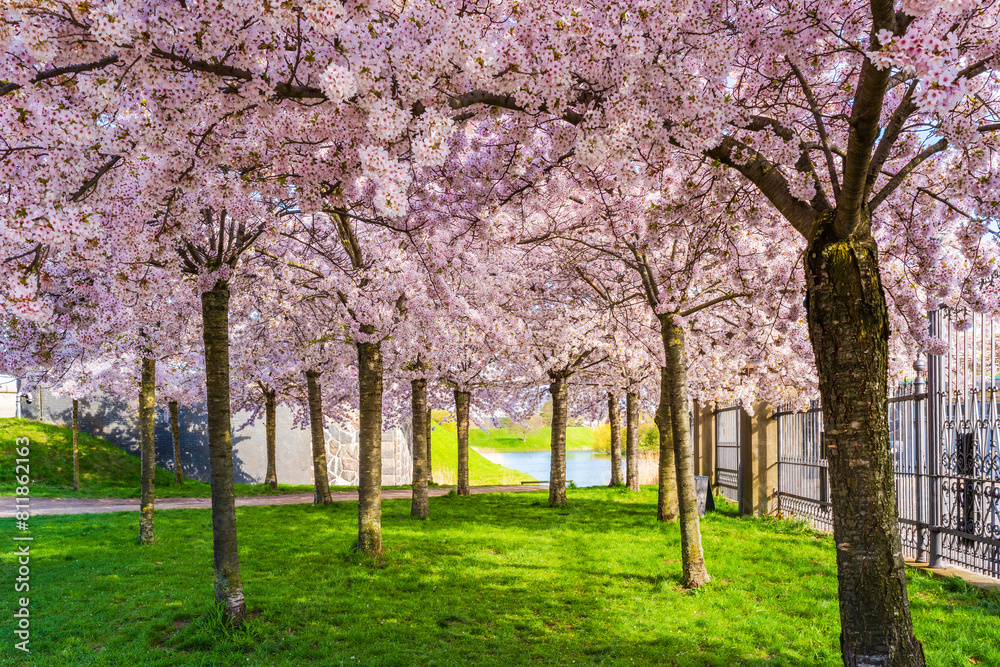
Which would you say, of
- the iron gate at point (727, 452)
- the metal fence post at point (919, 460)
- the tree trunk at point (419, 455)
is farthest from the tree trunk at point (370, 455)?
the iron gate at point (727, 452)

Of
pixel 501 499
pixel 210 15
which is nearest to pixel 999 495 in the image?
pixel 210 15

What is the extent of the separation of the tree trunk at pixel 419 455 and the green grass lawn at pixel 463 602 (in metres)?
1.98

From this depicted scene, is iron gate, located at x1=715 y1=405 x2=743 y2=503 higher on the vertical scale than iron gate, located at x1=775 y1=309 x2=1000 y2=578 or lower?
lower

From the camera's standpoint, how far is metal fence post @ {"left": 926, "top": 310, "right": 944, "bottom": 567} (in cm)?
821

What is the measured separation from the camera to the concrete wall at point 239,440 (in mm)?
28203

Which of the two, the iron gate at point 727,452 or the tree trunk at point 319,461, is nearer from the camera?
the tree trunk at point 319,461

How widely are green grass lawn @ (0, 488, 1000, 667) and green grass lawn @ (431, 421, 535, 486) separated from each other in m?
23.7

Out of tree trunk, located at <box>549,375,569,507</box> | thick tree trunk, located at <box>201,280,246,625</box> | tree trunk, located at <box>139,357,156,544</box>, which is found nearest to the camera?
thick tree trunk, located at <box>201,280,246,625</box>

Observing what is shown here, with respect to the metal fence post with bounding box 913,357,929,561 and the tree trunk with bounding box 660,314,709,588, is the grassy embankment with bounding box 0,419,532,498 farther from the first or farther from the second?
the metal fence post with bounding box 913,357,929,561

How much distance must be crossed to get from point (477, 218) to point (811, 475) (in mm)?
9817

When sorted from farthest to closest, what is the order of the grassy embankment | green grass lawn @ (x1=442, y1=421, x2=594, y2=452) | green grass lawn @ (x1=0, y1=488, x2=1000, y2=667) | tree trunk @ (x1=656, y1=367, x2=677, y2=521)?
green grass lawn @ (x1=442, y1=421, x2=594, y2=452)
the grassy embankment
tree trunk @ (x1=656, y1=367, x2=677, y2=521)
green grass lawn @ (x1=0, y1=488, x2=1000, y2=667)

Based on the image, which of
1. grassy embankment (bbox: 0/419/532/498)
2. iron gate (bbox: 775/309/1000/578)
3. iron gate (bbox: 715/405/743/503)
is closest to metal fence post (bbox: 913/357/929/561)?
iron gate (bbox: 775/309/1000/578)

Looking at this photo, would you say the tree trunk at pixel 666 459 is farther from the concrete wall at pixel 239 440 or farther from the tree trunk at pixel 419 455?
the concrete wall at pixel 239 440

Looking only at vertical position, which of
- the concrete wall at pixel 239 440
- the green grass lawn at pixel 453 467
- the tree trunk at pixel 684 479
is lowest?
the green grass lawn at pixel 453 467
